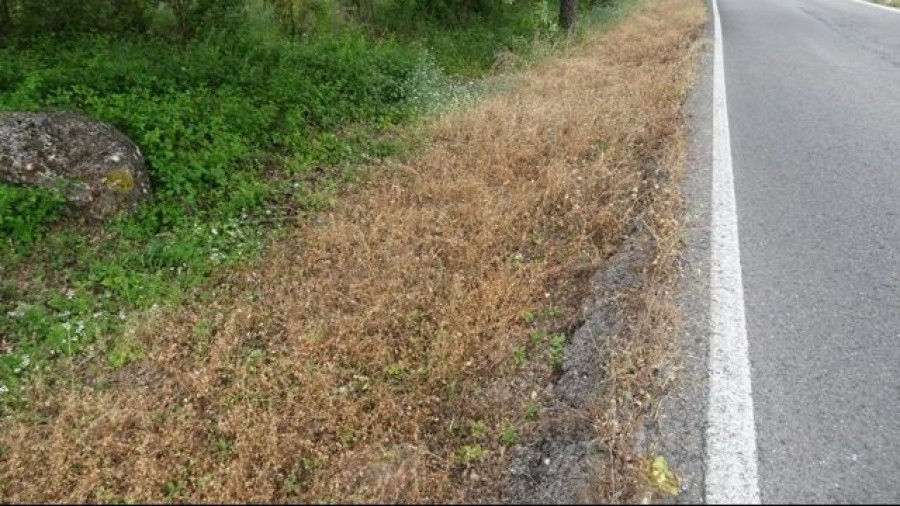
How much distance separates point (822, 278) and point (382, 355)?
2.60 metres

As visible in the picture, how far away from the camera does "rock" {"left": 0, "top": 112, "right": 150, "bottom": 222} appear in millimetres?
4188

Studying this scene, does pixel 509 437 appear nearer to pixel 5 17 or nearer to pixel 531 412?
pixel 531 412

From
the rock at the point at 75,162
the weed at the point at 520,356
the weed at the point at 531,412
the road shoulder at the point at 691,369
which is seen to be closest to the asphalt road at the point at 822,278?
the road shoulder at the point at 691,369

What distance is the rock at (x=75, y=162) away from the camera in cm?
419

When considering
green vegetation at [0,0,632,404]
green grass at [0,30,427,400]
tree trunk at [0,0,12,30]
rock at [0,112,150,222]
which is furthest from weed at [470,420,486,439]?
tree trunk at [0,0,12,30]

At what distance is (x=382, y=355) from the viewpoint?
2.97 metres

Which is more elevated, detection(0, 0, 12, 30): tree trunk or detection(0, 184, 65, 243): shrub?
detection(0, 0, 12, 30): tree trunk

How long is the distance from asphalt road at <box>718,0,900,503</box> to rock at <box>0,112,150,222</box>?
452 cm

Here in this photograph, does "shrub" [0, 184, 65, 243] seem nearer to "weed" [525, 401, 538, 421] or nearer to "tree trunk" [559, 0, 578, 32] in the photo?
"weed" [525, 401, 538, 421]

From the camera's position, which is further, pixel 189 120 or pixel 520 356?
pixel 189 120

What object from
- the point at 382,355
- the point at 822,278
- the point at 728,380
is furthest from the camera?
the point at 822,278

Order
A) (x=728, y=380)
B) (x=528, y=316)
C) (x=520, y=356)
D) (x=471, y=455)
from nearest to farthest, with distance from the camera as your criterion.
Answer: (x=471, y=455) < (x=728, y=380) < (x=520, y=356) < (x=528, y=316)

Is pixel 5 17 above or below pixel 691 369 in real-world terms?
above

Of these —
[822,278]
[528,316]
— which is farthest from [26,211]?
[822,278]
